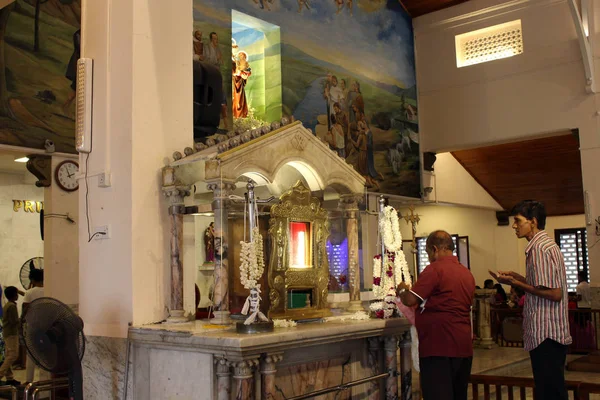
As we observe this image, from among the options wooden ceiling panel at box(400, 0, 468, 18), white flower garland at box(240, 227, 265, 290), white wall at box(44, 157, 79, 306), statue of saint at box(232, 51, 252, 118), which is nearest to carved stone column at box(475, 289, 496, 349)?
statue of saint at box(232, 51, 252, 118)

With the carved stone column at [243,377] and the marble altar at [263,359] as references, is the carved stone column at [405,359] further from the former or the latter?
the carved stone column at [243,377]

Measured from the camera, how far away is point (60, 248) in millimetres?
10469

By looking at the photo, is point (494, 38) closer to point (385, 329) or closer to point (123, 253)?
point (385, 329)

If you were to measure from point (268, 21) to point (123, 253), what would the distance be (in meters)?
8.23

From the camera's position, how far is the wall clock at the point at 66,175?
10.5 meters

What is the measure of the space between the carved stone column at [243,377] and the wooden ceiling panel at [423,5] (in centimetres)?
1333

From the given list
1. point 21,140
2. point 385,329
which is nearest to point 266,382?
point 385,329

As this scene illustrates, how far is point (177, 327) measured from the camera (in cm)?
561

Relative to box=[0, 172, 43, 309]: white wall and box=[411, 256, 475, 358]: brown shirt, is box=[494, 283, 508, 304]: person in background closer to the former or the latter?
box=[0, 172, 43, 309]: white wall

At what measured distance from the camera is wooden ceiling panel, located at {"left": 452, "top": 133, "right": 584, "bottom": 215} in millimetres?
16297

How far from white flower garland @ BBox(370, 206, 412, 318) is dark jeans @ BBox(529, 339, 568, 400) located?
185cm

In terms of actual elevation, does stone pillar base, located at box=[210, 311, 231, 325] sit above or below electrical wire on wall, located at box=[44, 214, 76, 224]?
below

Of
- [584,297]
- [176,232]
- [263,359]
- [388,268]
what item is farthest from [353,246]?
[584,297]

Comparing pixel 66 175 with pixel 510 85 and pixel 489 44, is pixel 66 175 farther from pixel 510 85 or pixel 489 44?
pixel 489 44
